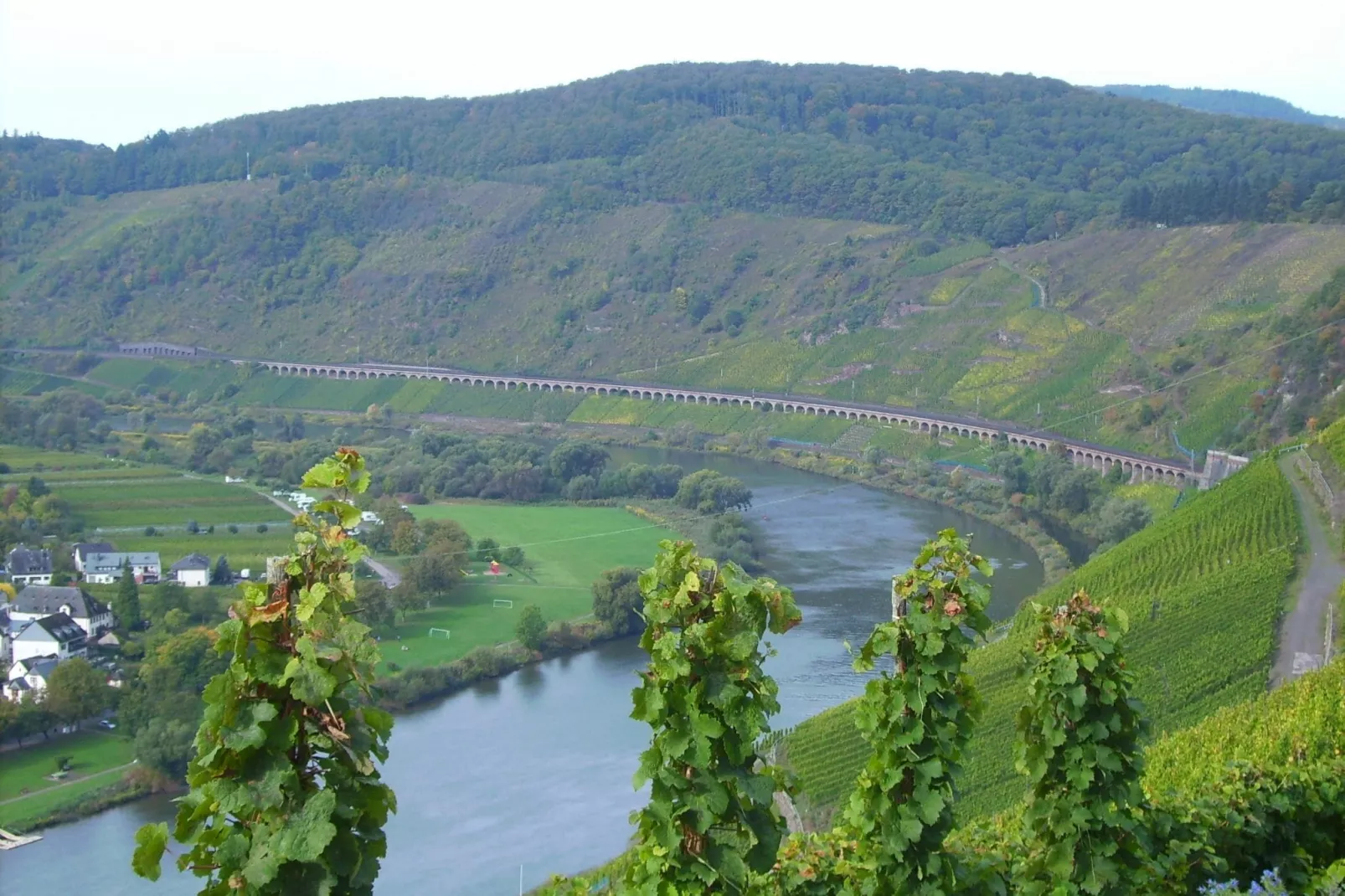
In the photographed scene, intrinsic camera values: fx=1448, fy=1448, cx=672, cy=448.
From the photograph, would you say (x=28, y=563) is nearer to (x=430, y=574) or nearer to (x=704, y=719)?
(x=430, y=574)

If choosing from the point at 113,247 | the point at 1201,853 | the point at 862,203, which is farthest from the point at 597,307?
the point at 1201,853

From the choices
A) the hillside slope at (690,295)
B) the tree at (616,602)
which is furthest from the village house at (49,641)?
the hillside slope at (690,295)

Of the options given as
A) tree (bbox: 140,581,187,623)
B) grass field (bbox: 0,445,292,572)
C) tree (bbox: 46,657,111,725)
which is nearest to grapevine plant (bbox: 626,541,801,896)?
tree (bbox: 46,657,111,725)

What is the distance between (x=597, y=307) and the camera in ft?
238

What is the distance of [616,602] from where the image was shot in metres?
28.1

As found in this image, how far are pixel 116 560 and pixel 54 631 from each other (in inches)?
245

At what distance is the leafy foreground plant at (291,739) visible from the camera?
A: 470 centimetres

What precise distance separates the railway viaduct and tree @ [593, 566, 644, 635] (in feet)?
53.0

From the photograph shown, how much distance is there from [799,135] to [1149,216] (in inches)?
1440

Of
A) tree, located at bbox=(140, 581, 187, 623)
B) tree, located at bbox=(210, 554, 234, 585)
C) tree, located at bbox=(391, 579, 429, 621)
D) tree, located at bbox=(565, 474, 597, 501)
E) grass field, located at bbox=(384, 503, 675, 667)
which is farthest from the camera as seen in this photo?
tree, located at bbox=(565, 474, 597, 501)

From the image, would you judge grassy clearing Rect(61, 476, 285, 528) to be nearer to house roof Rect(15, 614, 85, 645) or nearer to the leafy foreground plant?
house roof Rect(15, 614, 85, 645)

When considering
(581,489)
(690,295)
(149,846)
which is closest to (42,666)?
(149,846)

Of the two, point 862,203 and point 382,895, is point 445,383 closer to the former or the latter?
point 862,203

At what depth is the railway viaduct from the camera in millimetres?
40125
